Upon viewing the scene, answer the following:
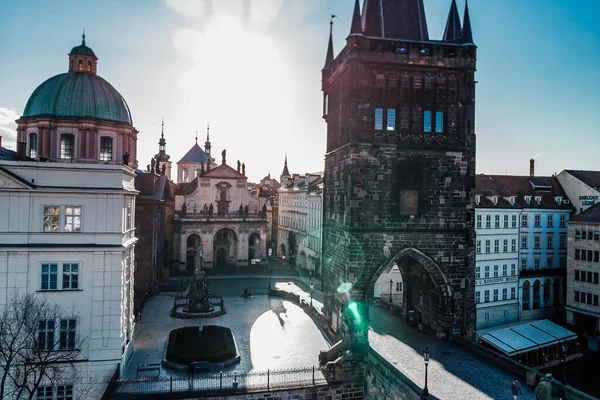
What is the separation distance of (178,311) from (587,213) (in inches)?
1556

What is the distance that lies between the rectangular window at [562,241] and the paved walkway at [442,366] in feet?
106

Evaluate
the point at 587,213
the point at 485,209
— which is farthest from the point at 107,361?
the point at 587,213

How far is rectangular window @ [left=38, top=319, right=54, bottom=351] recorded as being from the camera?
20.7 m

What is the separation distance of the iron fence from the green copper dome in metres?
21.1

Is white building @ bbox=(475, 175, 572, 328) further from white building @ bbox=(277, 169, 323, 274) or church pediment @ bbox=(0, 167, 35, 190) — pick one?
church pediment @ bbox=(0, 167, 35, 190)

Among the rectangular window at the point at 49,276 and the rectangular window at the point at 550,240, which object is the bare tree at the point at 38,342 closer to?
the rectangular window at the point at 49,276

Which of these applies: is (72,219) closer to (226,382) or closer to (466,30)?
(226,382)

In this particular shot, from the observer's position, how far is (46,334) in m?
20.6

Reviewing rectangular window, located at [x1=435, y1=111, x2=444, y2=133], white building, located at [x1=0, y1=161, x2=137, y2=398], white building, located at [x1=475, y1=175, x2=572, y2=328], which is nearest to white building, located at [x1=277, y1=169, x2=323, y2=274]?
white building, located at [x1=475, y1=175, x2=572, y2=328]

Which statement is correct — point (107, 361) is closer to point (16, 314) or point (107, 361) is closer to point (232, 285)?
point (16, 314)

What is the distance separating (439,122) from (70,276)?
1992 centimetres

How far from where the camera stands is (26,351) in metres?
19.8

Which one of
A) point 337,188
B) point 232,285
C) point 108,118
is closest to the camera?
point 337,188

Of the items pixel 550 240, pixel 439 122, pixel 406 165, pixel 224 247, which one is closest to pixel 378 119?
pixel 406 165
